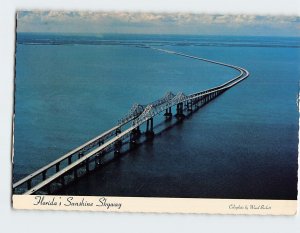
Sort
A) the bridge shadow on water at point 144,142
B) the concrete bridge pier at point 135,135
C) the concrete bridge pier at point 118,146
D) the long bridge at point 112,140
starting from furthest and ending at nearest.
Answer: the concrete bridge pier at point 135,135, the concrete bridge pier at point 118,146, the bridge shadow on water at point 144,142, the long bridge at point 112,140

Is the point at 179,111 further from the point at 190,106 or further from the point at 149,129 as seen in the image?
the point at 149,129

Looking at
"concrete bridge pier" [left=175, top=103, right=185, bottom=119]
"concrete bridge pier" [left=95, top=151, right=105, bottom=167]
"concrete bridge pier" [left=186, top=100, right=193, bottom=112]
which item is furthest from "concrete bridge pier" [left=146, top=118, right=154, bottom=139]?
"concrete bridge pier" [left=95, top=151, right=105, bottom=167]

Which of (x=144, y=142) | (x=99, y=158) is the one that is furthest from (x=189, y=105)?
(x=99, y=158)

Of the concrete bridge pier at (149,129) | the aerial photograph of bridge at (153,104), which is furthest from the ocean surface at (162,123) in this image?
the concrete bridge pier at (149,129)

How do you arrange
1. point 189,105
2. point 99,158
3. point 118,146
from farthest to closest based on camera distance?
point 189,105 → point 118,146 → point 99,158

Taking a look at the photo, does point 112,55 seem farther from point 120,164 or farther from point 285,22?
point 285,22

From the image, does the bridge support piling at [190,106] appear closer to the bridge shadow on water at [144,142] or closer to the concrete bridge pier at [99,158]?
the bridge shadow on water at [144,142]

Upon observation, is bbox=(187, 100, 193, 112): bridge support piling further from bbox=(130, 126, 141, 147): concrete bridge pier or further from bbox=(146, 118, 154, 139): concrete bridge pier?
bbox=(130, 126, 141, 147): concrete bridge pier
